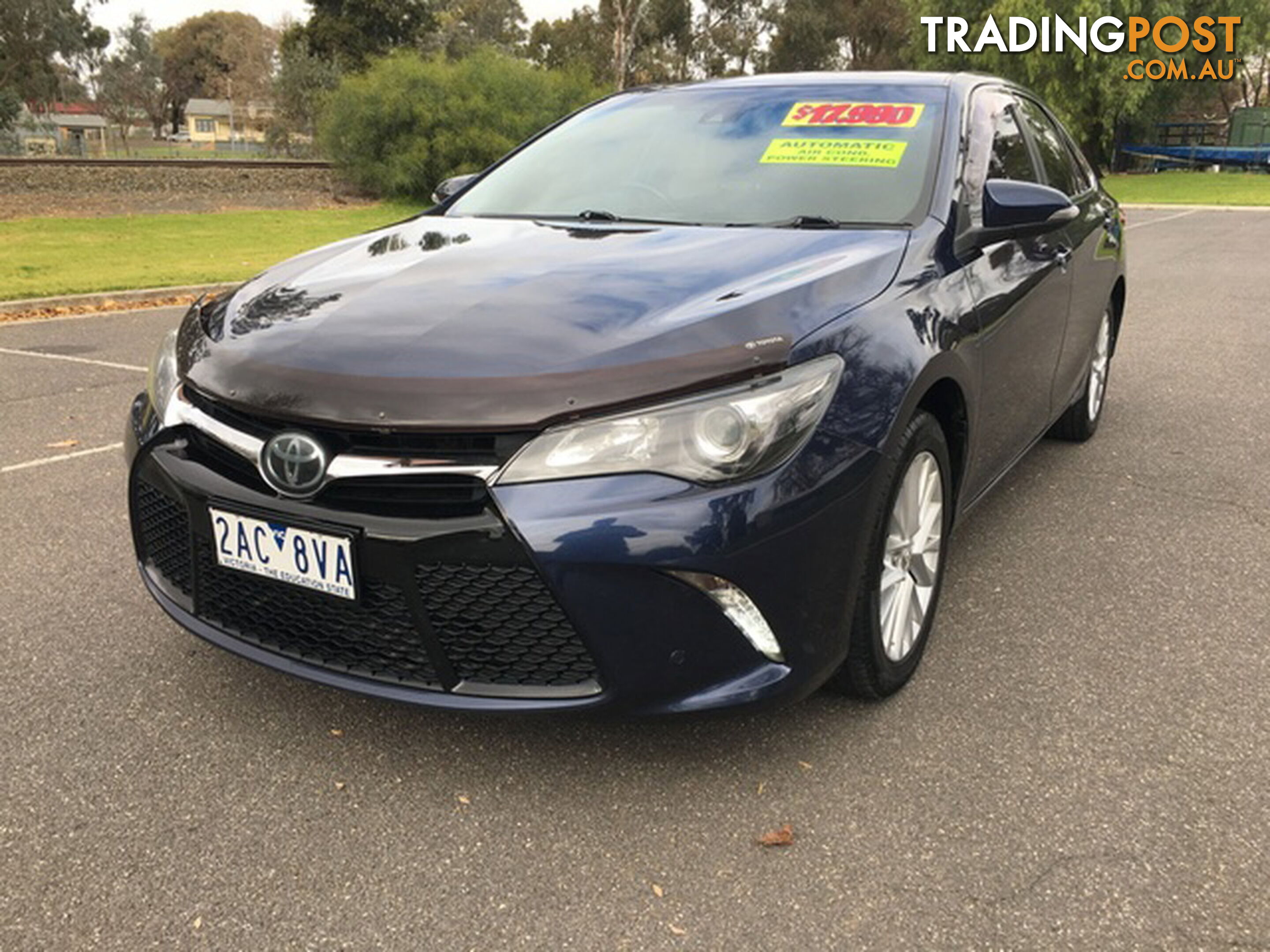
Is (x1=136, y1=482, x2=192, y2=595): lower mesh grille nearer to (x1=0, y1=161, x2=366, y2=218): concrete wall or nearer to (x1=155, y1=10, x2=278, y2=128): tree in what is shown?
(x1=0, y1=161, x2=366, y2=218): concrete wall

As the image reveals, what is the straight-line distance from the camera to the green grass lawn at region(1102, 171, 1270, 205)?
29688 mm

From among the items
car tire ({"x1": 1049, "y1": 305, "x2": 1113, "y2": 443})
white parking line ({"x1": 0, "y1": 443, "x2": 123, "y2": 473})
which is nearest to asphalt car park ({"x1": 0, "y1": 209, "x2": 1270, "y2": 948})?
white parking line ({"x1": 0, "y1": 443, "x2": 123, "y2": 473})

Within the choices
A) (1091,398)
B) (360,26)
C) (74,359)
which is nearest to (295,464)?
(1091,398)

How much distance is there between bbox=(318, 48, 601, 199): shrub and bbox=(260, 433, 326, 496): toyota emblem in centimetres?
2199

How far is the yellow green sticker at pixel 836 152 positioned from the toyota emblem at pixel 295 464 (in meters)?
1.82

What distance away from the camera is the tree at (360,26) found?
124ft

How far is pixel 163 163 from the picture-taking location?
23109 mm

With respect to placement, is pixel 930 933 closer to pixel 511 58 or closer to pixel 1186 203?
pixel 511 58

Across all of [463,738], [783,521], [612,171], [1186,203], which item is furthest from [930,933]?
[1186,203]

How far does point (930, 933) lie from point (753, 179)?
218cm

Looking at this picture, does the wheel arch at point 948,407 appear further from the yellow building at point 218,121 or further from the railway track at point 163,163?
the yellow building at point 218,121

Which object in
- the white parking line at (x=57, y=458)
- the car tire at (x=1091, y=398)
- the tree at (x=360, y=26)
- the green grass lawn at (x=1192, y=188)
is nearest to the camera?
the white parking line at (x=57, y=458)

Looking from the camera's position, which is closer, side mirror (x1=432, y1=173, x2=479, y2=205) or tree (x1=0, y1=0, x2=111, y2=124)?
side mirror (x1=432, y1=173, x2=479, y2=205)

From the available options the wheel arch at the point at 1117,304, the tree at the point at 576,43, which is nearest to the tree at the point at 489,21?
the tree at the point at 576,43
